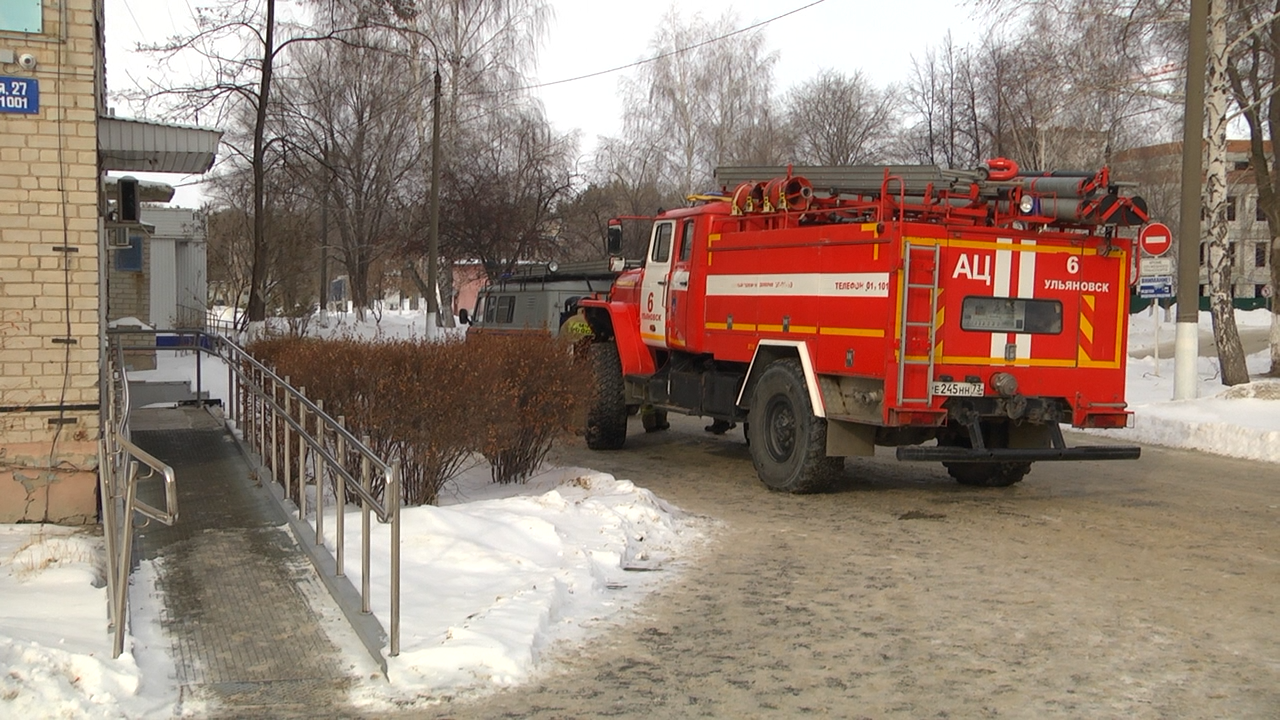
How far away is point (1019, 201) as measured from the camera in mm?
9453

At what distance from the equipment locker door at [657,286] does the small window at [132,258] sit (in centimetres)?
1510

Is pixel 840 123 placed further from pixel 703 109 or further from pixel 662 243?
pixel 662 243

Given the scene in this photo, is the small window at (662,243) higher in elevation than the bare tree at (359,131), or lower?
lower

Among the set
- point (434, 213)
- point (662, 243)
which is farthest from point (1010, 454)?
point (434, 213)

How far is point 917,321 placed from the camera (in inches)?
351

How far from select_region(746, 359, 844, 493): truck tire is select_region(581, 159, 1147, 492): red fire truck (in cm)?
2

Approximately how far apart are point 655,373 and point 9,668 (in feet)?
28.1

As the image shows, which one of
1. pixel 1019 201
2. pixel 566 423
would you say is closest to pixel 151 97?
pixel 566 423

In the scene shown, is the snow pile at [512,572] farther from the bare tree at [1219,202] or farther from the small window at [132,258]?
the small window at [132,258]

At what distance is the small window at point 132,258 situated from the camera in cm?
2370

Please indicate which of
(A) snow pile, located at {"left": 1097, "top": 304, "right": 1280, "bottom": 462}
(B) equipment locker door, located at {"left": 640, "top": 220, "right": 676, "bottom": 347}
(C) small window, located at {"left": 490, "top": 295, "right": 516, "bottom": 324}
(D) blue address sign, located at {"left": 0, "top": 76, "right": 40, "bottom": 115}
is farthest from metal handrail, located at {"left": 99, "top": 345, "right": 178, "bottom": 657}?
(C) small window, located at {"left": 490, "top": 295, "right": 516, "bottom": 324}

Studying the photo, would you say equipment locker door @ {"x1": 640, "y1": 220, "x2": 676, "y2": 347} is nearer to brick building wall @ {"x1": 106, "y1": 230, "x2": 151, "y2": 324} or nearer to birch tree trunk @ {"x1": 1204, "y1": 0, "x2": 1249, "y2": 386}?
birch tree trunk @ {"x1": 1204, "y1": 0, "x2": 1249, "y2": 386}

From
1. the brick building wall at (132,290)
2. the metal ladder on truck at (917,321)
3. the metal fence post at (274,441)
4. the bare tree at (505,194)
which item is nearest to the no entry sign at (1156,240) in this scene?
the metal ladder on truck at (917,321)

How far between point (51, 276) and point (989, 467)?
25.2 feet
